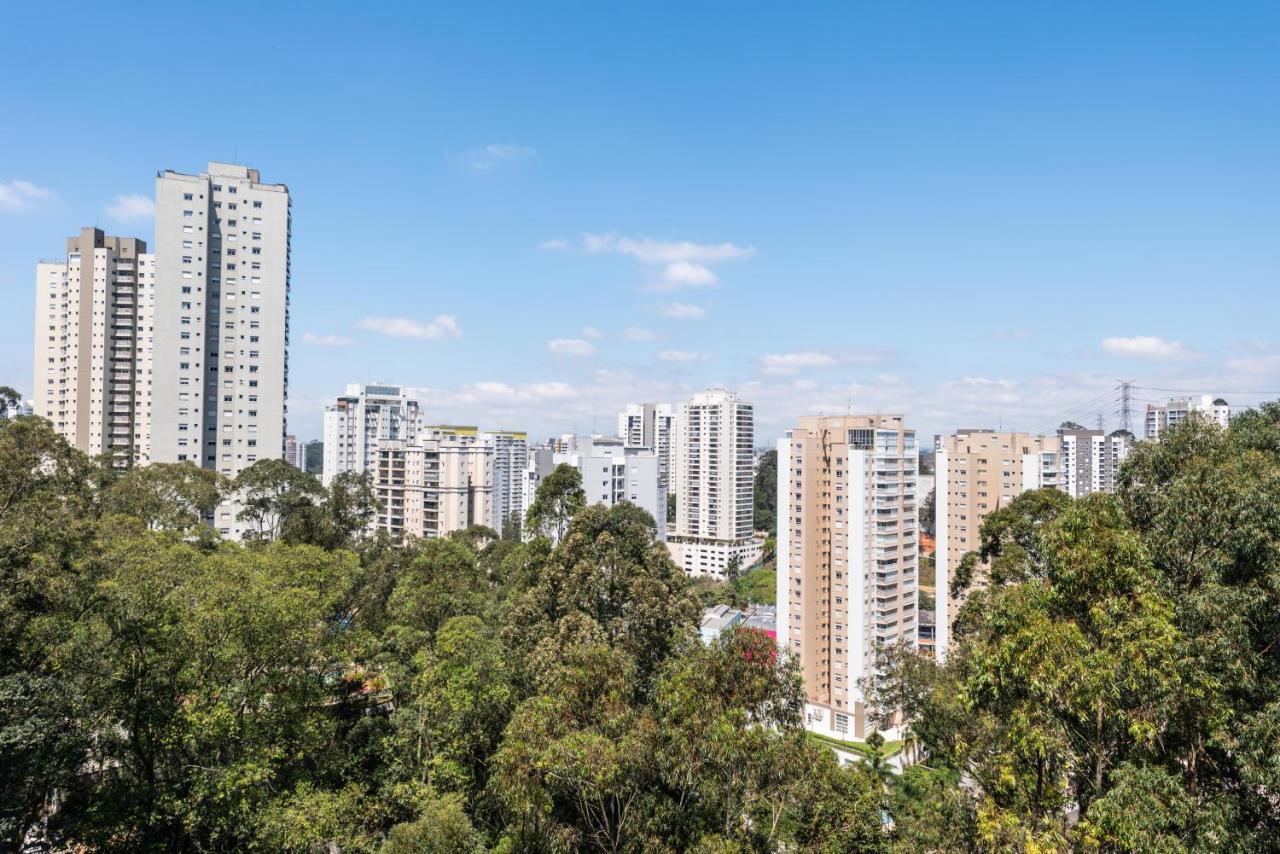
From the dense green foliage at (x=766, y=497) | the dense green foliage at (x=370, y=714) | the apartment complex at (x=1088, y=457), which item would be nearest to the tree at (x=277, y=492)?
the dense green foliage at (x=370, y=714)

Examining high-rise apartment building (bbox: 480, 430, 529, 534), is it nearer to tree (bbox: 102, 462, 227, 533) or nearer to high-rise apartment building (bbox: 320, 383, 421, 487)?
high-rise apartment building (bbox: 320, 383, 421, 487)

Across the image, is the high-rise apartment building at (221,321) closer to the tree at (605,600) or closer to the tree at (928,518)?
the tree at (605,600)

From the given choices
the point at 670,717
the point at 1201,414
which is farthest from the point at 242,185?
the point at 1201,414

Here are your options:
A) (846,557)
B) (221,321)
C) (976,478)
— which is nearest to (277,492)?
(221,321)

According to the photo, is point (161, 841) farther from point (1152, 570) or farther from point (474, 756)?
point (1152, 570)

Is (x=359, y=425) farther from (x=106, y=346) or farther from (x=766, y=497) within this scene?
(x=766, y=497)
